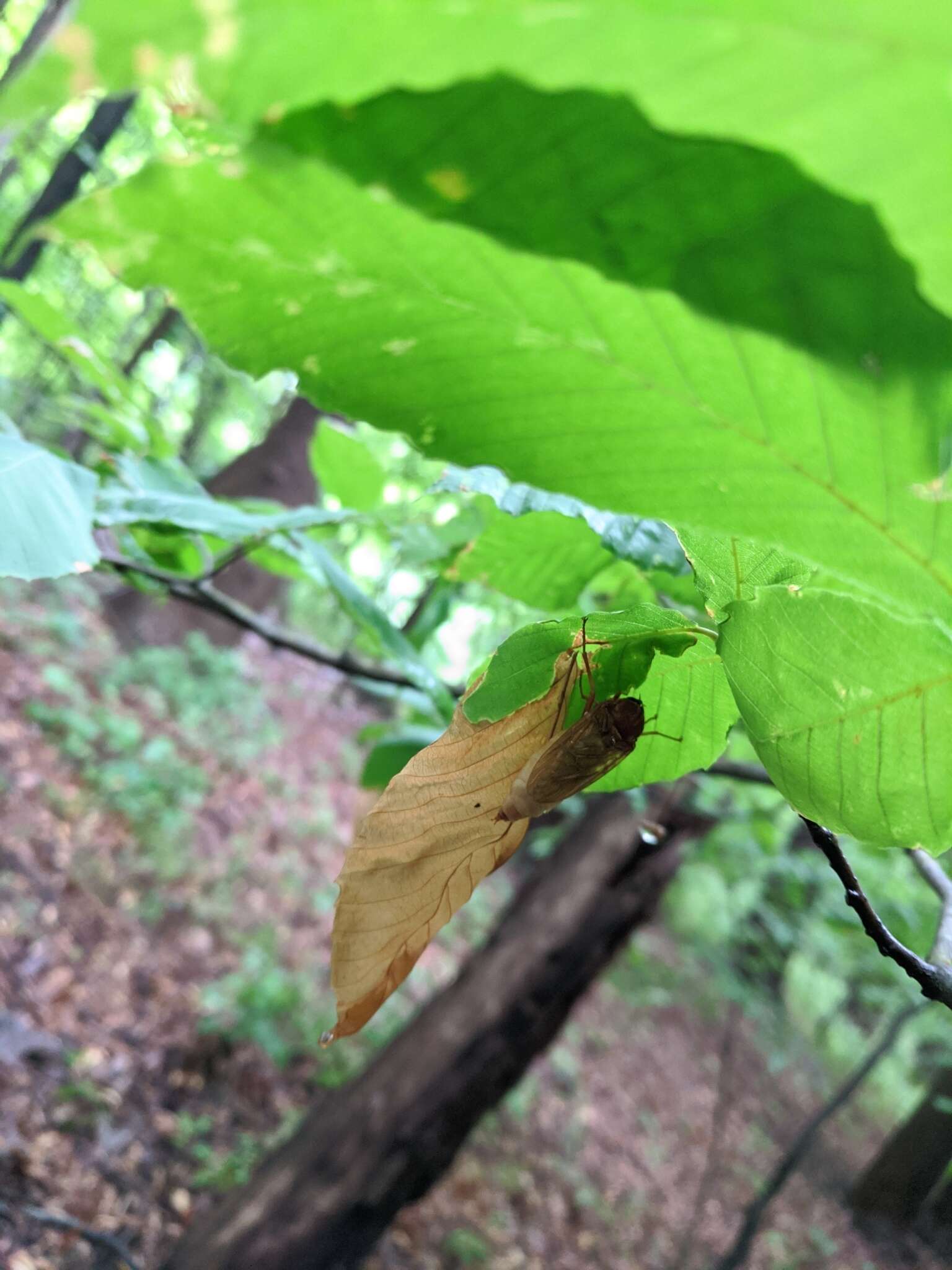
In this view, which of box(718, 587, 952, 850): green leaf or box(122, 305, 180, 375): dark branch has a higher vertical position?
box(718, 587, 952, 850): green leaf

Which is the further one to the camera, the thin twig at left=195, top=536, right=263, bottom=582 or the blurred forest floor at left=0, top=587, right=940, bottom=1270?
the blurred forest floor at left=0, top=587, right=940, bottom=1270

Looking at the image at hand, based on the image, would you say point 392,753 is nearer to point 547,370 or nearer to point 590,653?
point 590,653

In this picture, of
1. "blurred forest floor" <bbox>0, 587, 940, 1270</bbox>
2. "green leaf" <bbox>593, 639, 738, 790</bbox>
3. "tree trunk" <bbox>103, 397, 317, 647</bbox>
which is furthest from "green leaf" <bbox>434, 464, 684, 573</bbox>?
"tree trunk" <bbox>103, 397, 317, 647</bbox>

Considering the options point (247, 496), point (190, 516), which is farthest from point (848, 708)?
point (247, 496)

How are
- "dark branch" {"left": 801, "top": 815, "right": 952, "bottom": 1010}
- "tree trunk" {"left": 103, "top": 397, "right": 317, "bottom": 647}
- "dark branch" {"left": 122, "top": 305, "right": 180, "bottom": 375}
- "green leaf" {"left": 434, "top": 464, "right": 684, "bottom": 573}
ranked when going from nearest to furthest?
"dark branch" {"left": 801, "top": 815, "right": 952, "bottom": 1010} < "green leaf" {"left": 434, "top": 464, "right": 684, "bottom": 573} < "tree trunk" {"left": 103, "top": 397, "right": 317, "bottom": 647} < "dark branch" {"left": 122, "top": 305, "right": 180, "bottom": 375}

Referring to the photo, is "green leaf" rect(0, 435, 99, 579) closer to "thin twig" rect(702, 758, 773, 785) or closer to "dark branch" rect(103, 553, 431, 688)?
"dark branch" rect(103, 553, 431, 688)

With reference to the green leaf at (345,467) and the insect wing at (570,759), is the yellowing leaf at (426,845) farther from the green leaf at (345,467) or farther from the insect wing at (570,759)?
the green leaf at (345,467)

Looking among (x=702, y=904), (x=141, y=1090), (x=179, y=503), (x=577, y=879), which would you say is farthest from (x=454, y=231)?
(x=702, y=904)
